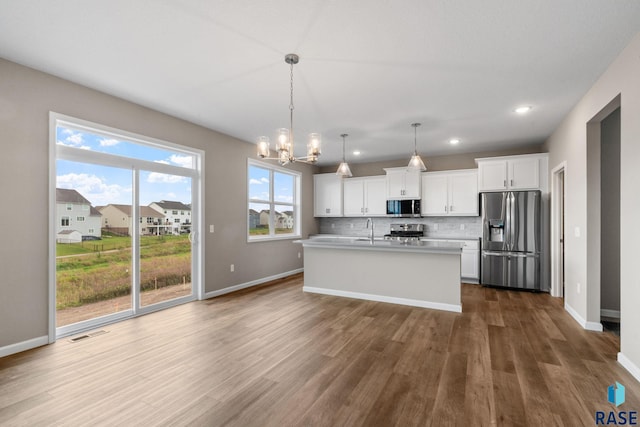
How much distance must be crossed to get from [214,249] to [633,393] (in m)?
4.73

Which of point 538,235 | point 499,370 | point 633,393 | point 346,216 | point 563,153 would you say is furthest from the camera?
point 346,216

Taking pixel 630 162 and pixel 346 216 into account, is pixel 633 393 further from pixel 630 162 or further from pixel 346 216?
pixel 346 216

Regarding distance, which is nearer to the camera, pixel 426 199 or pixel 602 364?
pixel 602 364

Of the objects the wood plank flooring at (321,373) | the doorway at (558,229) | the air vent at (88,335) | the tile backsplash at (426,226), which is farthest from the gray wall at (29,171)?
the doorway at (558,229)

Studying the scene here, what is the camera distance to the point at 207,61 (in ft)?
9.04

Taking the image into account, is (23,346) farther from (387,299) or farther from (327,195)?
(327,195)

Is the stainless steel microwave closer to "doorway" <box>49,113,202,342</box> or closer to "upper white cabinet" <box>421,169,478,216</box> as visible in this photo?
"upper white cabinet" <box>421,169,478,216</box>

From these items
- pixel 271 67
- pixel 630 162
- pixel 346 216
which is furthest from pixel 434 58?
pixel 346 216

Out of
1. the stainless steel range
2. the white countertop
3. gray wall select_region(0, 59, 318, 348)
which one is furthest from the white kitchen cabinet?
gray wall select_region(0, 59, 318, 348)

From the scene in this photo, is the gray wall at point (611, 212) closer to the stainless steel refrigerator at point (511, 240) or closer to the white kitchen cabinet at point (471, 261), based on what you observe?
the stainless steel refrigerator at point (511, 240)

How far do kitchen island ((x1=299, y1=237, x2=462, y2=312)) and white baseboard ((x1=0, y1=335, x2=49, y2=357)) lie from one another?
326cm

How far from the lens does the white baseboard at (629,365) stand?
7.63 feet

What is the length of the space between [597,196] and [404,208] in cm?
351

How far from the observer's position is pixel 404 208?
662cm
